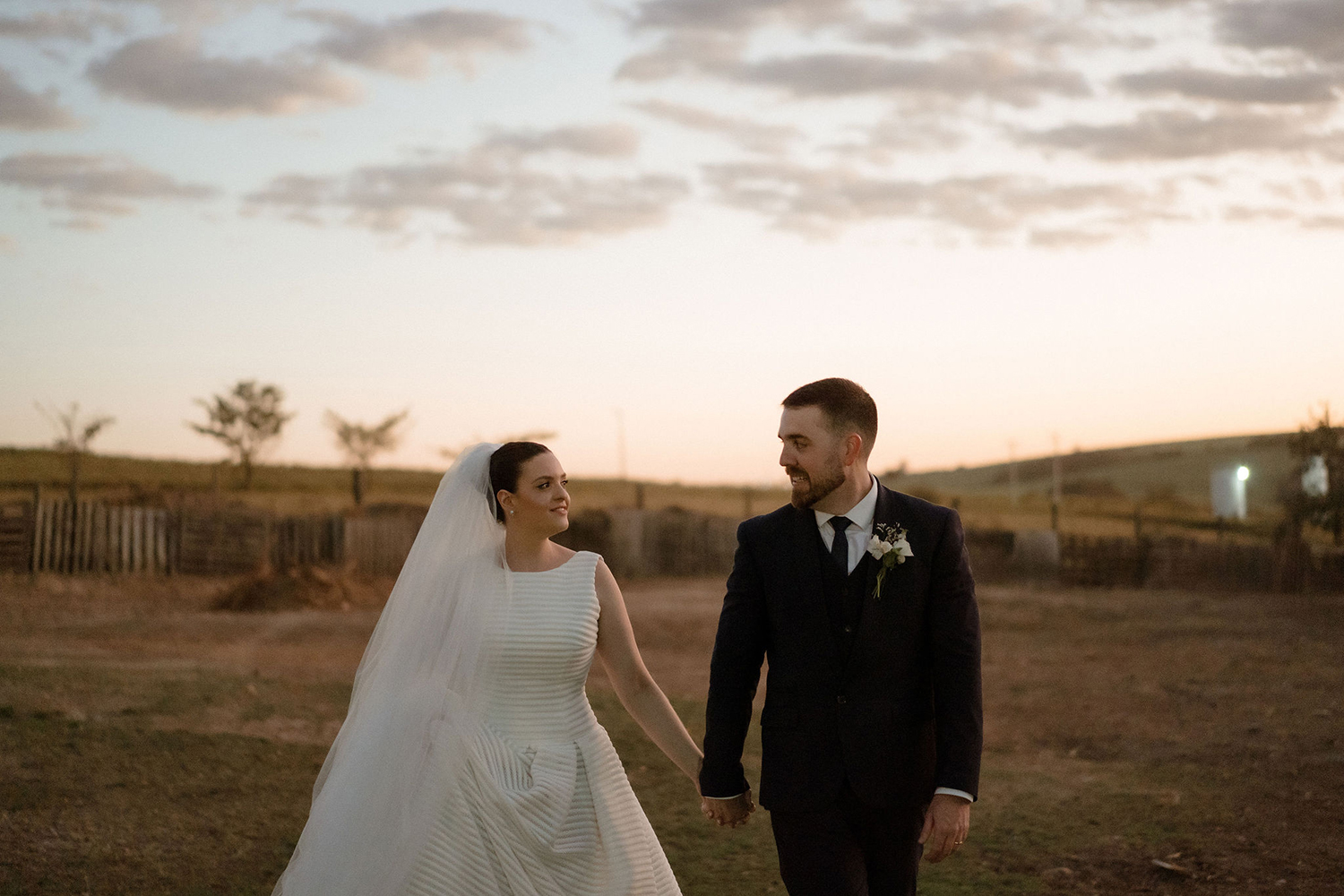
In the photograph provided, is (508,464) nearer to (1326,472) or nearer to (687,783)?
(687,783)

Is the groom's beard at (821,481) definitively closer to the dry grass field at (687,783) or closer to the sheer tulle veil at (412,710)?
the sheer tulle veil at (412,710)

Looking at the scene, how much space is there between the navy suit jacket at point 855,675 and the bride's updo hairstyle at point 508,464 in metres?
0.90

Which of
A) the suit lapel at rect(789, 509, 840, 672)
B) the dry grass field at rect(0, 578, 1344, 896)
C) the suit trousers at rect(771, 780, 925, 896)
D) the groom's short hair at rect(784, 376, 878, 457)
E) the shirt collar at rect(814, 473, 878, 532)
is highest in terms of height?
the groom's short hair at rect(784, 376, 878, 457)

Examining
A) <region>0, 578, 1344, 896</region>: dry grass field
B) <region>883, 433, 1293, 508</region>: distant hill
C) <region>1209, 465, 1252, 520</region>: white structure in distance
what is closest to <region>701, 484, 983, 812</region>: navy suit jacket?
<region>0, 578, 1344, 896</region>: dry grass field

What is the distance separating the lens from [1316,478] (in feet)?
99.0

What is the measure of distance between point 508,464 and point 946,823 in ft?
5.96

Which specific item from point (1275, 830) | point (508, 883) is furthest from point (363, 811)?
point (1275, 830)

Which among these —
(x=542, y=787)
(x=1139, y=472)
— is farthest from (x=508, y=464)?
(x=1139, y=472)

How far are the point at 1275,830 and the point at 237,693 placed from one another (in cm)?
861

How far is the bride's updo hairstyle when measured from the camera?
416 centimetres

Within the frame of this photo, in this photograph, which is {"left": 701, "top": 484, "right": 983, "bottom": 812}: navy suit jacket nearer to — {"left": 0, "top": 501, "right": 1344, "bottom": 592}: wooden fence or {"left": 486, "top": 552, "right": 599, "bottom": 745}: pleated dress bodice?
{"left": 486, "top": 552, "right": 599, "bottom": 745}: pleated dress bodice

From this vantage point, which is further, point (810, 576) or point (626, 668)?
point (626, 668)

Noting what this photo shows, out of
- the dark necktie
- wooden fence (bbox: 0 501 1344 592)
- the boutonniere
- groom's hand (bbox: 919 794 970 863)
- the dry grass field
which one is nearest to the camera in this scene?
groom's hand (bbox: 919 794 970 863)

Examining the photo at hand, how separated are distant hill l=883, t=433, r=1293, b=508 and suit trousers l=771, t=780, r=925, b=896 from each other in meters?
75.9
